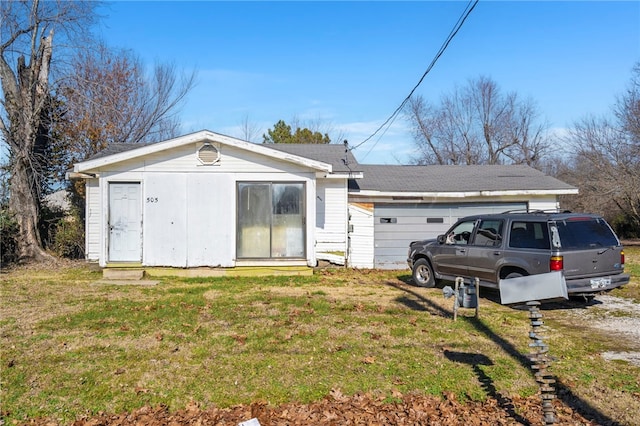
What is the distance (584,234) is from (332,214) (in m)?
7.99

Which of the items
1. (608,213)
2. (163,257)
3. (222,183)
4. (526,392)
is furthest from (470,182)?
(608,213)

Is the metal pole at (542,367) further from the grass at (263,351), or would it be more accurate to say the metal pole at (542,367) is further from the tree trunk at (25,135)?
the tree trunk at (25,135)

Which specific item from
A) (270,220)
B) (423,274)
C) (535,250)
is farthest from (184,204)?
(535,250)

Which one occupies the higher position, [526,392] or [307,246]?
[307,246]

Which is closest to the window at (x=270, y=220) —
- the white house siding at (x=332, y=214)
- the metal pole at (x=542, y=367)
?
the white house siding at (x=332, y=214)

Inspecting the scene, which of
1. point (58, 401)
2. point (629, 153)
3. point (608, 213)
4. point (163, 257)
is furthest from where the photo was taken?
point (608, 213)

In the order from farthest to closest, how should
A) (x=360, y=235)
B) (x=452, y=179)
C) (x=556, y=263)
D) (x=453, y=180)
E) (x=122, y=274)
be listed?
1. (x=452, y=179)
2. (x=453, y=180)
3. (x=360, y=235)
4. (x=122, y=274)
5. (x=556, y=263)

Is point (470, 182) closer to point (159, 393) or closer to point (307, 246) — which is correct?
point (307, 246)

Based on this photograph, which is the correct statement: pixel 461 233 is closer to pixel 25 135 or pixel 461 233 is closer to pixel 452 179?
pixel 452 179

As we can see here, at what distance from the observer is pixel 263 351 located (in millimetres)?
5941

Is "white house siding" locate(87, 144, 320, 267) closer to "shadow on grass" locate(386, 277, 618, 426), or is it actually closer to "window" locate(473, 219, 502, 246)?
"shadow on grass" locate(386, 277, 618, 426)

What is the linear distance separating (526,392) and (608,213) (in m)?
28.2

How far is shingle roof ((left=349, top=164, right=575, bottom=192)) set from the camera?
1538 cm

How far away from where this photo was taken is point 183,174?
12.2 metres
